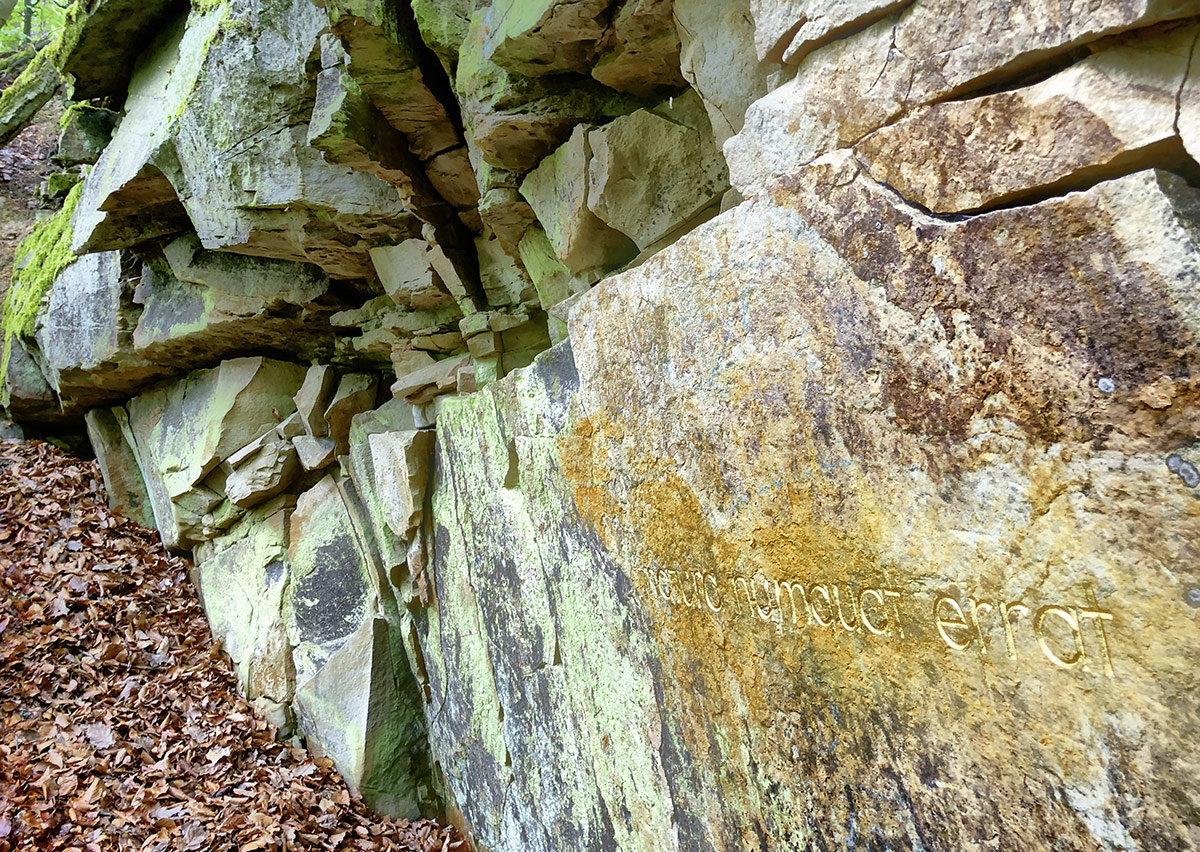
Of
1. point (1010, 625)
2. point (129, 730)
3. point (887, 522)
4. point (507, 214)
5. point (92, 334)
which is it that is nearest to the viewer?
point (1010, 625)

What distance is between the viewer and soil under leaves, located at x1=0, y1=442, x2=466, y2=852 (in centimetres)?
418

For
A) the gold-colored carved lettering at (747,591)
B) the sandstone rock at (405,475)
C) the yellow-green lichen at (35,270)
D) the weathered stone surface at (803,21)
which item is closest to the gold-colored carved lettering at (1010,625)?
the gold-colored carved lettering at (747,591)

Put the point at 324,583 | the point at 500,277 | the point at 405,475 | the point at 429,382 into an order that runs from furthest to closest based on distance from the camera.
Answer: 1. the point at 324,583
2. the point at 429,382
3. the point at 500,277
4. the point at 405,475

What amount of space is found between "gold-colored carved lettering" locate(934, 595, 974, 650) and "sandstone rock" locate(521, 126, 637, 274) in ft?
7.91

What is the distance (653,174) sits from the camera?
10.4 feet

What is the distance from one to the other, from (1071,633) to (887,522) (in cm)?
42

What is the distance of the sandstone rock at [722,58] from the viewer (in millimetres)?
2436

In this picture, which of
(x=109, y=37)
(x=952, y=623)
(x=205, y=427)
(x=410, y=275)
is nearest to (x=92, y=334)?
(x=205, y=427)

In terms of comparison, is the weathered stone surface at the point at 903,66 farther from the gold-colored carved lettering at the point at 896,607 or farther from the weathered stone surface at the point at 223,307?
the weathered stone surface at the point at 223,307

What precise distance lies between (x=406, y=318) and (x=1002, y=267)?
4.67 m

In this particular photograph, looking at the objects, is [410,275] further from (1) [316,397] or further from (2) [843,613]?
(2) [843,613]

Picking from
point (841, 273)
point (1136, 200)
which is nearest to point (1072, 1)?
point (1136, 200)

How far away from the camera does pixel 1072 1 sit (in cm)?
140

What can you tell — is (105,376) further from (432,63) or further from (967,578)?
(967,578)
